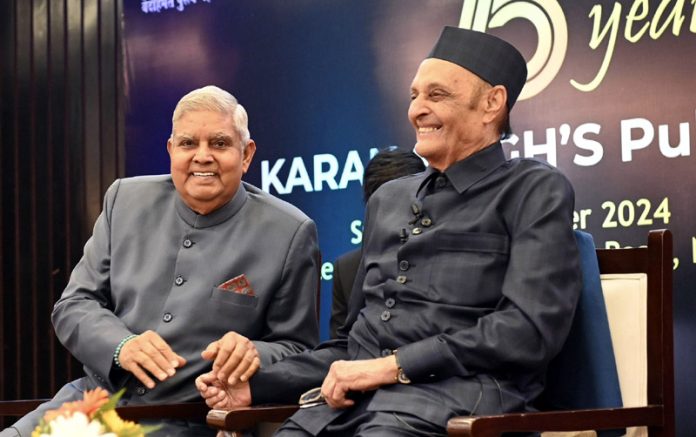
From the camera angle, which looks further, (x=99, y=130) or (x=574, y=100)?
(x=99, y=130)

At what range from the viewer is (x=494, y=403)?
253 cm

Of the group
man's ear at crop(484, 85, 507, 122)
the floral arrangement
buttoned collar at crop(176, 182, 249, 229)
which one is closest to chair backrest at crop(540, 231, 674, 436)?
man's ear at crop(484, 85, 507, 122)

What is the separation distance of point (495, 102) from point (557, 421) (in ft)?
2.79

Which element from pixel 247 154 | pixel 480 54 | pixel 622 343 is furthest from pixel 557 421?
pixel 247 154

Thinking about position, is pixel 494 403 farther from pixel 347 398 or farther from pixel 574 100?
pixel 574 100

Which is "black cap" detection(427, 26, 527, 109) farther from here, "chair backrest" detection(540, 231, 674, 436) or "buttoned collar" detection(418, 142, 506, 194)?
"chair backrest" detection(540, 231, 674, 436)

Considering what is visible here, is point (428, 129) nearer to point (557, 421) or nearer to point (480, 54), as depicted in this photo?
point (480, 54)

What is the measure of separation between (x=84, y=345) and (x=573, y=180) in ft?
6.64

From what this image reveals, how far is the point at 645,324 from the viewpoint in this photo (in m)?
2.70

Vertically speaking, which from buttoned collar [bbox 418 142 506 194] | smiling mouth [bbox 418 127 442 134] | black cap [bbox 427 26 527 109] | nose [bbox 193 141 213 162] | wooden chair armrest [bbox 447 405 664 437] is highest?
black cap [bbox 427 26 527 109]

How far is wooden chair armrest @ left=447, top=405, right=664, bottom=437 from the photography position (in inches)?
89.4

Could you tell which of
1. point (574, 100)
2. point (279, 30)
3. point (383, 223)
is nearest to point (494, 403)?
point (383, 223)

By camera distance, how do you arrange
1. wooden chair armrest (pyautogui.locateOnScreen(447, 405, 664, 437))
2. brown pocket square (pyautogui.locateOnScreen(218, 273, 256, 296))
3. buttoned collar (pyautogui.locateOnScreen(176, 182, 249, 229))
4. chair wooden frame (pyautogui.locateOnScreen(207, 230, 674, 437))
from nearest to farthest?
wooden chair armrest (pyautogui.locateOnScreen(447, 405, 664, 437)) < chair wooden frame (pyautogui.locateOnScreen(207, 230, 674, 437)) < brown pocket square (pyautogui.locateOnScreen(218, 273, 256, 296)) < buttoned collar (pyautogui.locateOnScreen(176, 182, 249, 229))

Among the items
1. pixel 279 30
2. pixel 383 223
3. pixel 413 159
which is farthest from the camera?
pixel 279 30
